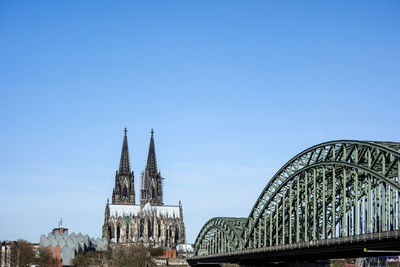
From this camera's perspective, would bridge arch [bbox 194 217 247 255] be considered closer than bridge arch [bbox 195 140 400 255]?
No

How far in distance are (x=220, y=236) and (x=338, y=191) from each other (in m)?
69.6

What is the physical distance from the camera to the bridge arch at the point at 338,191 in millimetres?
78312

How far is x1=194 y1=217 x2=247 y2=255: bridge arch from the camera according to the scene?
5723 inches

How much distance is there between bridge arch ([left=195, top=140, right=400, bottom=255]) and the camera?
78312 mm

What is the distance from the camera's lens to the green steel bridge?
253ft

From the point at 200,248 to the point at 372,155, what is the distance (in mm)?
106632

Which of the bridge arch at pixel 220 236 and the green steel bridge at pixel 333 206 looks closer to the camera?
the green steel bridge at pixel 333 206

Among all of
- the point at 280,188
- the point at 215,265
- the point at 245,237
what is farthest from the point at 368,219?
the point at 215,265

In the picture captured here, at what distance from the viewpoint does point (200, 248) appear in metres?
185

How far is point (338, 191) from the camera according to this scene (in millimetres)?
97188

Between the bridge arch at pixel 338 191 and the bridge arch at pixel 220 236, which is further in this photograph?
the bridge arch at pixel 220 236

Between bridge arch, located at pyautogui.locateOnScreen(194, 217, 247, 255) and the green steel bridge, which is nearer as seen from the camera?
the green steel bridge

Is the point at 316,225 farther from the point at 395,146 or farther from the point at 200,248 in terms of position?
the point at 200,248

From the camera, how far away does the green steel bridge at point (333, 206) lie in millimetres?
77188
